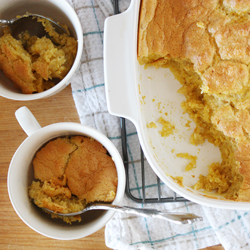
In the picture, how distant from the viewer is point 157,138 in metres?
1.42

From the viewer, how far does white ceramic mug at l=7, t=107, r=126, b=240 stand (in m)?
1.20

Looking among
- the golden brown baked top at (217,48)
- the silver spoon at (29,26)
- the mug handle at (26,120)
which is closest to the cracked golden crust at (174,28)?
the golden brown baked top at (217,48)

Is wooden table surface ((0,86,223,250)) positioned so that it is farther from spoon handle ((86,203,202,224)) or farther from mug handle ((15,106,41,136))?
spoon handle ((86,203,202,224))

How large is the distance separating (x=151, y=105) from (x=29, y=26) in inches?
29.6

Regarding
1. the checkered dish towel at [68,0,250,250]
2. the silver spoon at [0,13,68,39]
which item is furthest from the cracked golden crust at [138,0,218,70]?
the silver spoon at [0,13,68,39]

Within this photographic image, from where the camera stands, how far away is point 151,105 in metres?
1.46

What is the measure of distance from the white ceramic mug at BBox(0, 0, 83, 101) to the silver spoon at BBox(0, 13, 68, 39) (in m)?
0.04

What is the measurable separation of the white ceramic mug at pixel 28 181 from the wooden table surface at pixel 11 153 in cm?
21

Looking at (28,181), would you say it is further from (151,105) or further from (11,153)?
A: (151,105)

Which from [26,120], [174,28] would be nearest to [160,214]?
[26,120]

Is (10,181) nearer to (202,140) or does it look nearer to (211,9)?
(202,140)

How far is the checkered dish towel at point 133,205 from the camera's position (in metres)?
1.46

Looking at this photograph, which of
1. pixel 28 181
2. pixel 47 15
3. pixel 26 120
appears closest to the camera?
pixel 26 120

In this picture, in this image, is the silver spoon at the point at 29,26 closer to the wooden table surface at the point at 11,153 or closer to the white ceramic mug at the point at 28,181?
the wooden table surface at the point at 11,153
